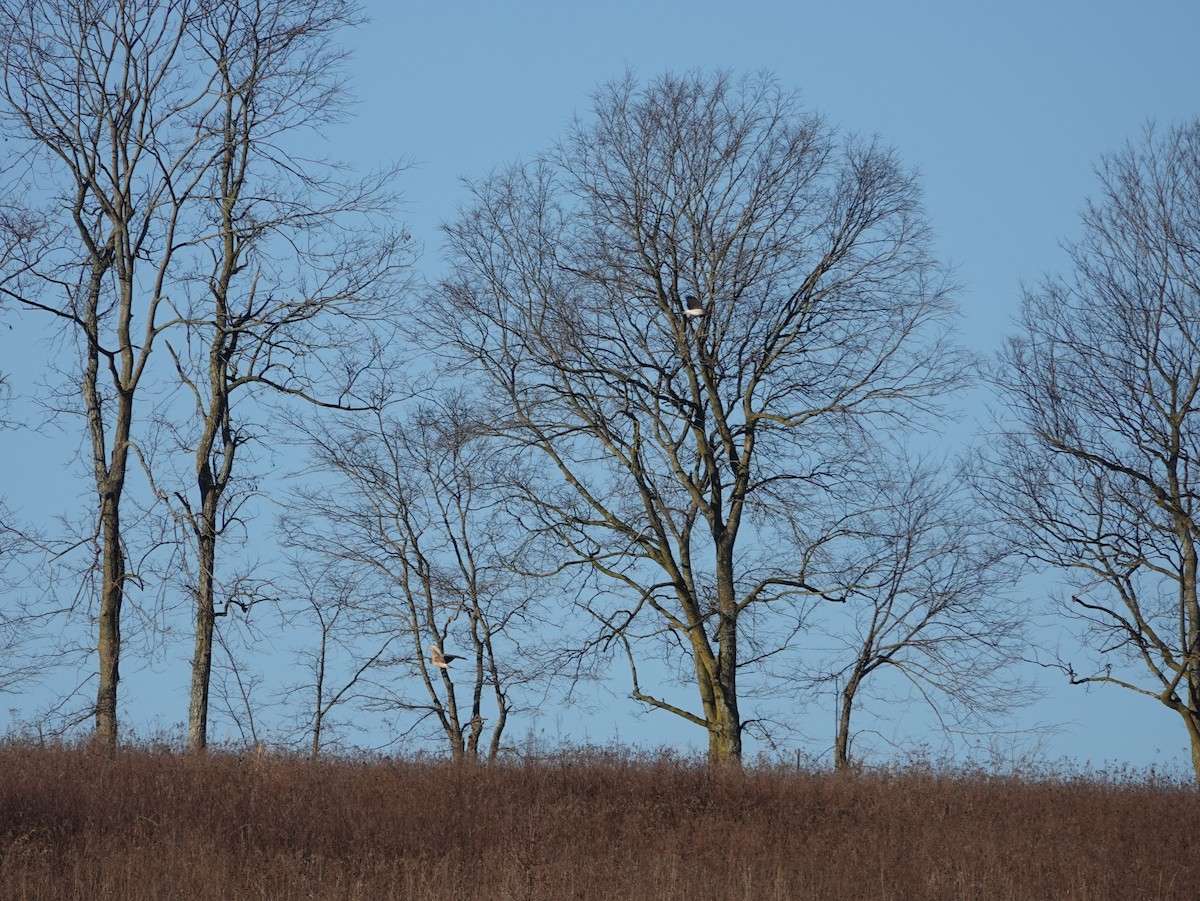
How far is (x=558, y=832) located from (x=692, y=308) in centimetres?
819

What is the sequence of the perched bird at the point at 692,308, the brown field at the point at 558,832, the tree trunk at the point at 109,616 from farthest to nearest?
the perched bird at the point at 692,308, the tree trunk at the point at 109,616, the brown field at the point at 558,832

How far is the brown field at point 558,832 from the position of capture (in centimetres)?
991

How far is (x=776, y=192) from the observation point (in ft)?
60.7

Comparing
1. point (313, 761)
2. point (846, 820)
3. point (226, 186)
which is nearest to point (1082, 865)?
point (846, 820)

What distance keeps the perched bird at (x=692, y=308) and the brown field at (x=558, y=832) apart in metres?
6.11

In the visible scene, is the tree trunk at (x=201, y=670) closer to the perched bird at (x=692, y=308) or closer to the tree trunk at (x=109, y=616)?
the tree trunk at (x=109, y=616)

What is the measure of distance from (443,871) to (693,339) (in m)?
10.1

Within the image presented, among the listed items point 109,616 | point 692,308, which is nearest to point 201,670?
point 109,616

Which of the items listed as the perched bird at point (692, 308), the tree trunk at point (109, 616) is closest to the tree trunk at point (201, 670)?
the tree trunk at point (109, 616)

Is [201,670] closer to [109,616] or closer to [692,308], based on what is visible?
[109,616]

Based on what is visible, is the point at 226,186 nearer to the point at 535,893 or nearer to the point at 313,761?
the point at 313,761

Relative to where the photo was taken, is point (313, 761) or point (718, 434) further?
point (718, 434)

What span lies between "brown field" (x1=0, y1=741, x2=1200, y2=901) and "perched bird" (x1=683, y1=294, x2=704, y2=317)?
6108 mm

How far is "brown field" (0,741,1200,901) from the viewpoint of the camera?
9914 millimetres
